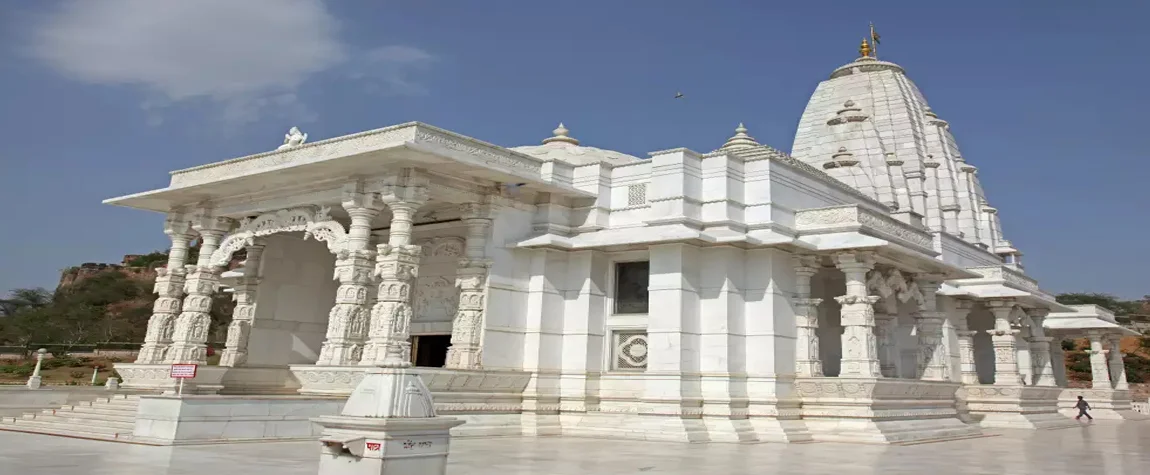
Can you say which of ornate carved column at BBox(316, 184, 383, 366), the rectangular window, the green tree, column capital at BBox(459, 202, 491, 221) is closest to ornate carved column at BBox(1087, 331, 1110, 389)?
the rectangular window

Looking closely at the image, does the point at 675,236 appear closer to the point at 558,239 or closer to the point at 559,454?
the point at 558,239

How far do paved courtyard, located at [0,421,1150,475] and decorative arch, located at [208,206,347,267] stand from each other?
489cm

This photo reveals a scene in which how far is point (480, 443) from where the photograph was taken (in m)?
14.1

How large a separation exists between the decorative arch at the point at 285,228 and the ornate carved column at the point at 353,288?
1.84 feet

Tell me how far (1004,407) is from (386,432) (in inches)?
830

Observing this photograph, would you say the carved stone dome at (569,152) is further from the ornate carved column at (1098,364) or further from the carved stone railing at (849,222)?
the ornate carved column at (1098,364)

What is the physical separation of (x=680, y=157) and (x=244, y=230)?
9.53 meters

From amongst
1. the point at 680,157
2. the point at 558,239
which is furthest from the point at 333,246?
the point at 680,157

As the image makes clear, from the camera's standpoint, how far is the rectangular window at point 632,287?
1766 centimetres

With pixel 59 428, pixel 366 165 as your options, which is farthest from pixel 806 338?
pixel 59 428

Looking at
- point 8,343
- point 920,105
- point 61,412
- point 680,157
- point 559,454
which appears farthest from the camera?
point 8,343

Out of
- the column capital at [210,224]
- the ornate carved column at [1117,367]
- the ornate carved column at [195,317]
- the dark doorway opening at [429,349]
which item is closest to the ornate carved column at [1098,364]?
the ornate carved column at [1117,367]

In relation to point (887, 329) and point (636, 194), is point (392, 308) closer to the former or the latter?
point (636, 194)

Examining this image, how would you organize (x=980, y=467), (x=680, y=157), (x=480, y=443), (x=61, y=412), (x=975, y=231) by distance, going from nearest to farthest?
(x=980, y=467) → (x=480, y=443) → (x=61, y=412) → (x=680, y=157) → (x=975, y=231)
